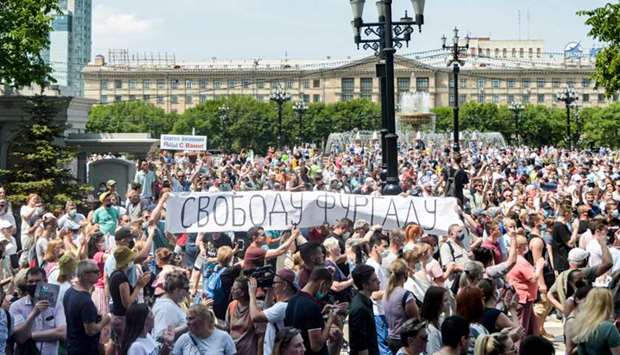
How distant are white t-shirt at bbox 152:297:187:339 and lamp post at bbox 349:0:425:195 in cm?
867

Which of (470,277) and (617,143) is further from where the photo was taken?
(617,143)

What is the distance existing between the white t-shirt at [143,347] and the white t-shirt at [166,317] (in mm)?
721

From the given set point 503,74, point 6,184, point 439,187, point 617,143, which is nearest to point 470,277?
point 439,187

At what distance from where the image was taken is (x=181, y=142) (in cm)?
3978

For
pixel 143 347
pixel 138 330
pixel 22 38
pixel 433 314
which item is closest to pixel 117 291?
pixel 138 330

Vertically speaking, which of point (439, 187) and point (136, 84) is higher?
→ point (136, 84)

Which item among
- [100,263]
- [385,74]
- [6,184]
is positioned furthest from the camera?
[6,184]

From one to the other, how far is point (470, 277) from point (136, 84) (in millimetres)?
158022

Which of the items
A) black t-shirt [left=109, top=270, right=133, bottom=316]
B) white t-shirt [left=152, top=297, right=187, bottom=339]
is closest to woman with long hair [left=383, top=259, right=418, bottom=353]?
white t-shirt [left=152, top=297, right=187, bottom=339]

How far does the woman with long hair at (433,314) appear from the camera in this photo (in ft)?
24.5

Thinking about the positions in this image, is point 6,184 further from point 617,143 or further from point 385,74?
point 617,143

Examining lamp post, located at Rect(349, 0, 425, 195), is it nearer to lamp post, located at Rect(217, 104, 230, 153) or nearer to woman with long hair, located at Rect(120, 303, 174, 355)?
woman with long hair, located at Rect(120, 303, 174, 355)

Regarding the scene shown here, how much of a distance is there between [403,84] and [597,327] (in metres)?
155

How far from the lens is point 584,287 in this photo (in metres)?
8.51
